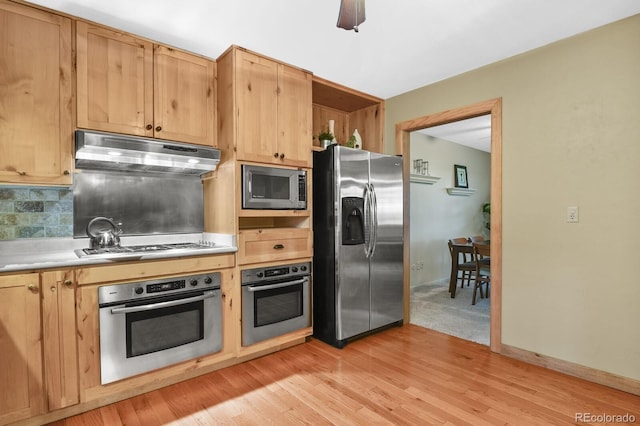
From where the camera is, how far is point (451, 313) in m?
4.02

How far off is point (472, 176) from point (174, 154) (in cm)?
586

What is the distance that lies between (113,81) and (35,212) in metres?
1.08

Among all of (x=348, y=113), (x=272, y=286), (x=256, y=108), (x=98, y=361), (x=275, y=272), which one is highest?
(x=348, y=113)

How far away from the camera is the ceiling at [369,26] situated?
2123 millimetres

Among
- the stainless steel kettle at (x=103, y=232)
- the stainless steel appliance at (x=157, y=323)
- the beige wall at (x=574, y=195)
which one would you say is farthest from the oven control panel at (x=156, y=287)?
the beige wall at (x=574, y=195)

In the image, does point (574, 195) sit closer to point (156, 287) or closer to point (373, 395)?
point (373, 395)

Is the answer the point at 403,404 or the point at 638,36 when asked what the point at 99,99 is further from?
the point at 638,36

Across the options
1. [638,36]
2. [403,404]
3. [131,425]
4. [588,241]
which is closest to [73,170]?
[131,425]

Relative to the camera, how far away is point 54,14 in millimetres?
2150

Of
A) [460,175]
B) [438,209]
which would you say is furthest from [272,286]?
[460,175]

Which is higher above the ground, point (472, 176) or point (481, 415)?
point (472, 176)

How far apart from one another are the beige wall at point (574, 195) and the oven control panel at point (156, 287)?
250 cm

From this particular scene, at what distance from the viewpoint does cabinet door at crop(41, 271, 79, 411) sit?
6.16ft

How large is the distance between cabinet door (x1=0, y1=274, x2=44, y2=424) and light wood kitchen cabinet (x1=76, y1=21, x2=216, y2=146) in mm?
1119
